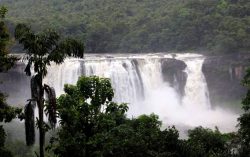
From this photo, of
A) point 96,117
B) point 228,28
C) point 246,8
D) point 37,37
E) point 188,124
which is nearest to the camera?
point 37,37

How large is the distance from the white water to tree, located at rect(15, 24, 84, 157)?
29812 millimetres

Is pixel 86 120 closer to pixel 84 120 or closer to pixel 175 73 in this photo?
pixel 84 120

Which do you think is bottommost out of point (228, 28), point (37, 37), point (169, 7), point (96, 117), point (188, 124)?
point (188, 124)

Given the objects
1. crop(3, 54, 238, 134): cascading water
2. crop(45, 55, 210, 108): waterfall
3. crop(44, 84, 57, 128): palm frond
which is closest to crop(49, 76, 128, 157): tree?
crop(44, 84, 57, 128): palm frond

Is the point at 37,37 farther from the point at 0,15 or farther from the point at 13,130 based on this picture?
the point at 13,130

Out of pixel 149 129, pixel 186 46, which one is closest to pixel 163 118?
pixel 186 46

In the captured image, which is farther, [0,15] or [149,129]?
[149,129]

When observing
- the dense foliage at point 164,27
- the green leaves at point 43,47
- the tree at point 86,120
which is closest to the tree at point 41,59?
the green leaves at point 43,47

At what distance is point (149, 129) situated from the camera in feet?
72.3

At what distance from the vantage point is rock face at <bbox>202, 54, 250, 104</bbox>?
51031mm

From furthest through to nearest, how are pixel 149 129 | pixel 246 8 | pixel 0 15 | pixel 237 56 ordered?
1. pixel 246 8
2. pixel 237 56
3. pixel 149 129
4. pixel 0 15

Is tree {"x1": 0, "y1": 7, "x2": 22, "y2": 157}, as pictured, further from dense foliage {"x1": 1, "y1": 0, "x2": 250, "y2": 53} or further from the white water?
dense foliage {"x1": 1, "y1": 0, "x2": 250, "y2": 53}

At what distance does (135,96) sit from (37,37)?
32.9m

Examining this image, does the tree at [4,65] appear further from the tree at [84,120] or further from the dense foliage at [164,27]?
the dense foliage at [164,27]
